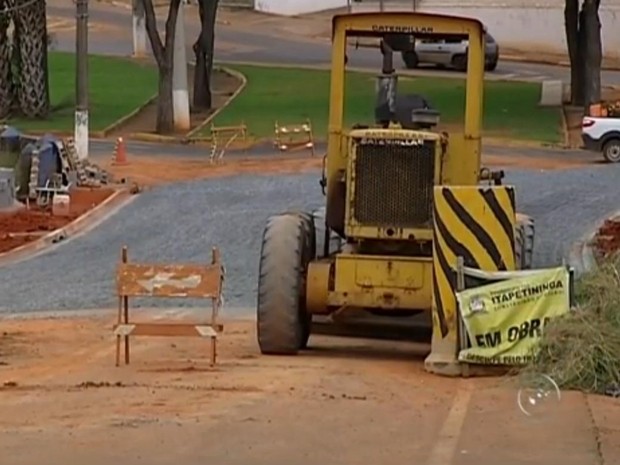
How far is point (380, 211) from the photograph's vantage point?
15000mm

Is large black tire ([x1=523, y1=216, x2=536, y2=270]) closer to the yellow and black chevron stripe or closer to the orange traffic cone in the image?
the yellow and black chevron stripe

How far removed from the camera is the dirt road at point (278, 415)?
10.1 metres

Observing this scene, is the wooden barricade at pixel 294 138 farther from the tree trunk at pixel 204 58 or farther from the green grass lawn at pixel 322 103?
the tree trunk at pixel 204 58

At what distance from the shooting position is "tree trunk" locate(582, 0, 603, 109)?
155 feet

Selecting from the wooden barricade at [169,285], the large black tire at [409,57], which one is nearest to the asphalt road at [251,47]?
the large black tire at [409,57]

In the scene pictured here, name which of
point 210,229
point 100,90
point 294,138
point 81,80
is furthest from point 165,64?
point 210,229

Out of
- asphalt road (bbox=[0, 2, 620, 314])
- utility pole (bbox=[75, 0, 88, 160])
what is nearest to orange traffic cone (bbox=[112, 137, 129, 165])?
utility pole (bbox=[75, 0, 88, 160])

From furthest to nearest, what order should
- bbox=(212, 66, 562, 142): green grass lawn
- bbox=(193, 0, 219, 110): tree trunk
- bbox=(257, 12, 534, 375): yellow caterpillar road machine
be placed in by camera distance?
1. bbox=(193, 0, 219, 110): tree trunk
2. bbox=(212, 66, 562, 142): green grass lawn
3. bbox=(257, 12, 534, 375): yellow caterpillar road machine

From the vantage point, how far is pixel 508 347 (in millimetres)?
13422

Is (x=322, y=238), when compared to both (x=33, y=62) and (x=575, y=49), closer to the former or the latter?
(x=33, y=62)

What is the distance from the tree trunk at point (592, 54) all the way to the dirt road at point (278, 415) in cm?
3273

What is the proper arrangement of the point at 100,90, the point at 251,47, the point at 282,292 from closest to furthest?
the point at 282,292, the point at 100,90, the point at 251,47

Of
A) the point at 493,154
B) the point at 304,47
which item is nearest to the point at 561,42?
the point at 304,47

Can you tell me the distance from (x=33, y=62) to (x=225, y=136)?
783 centimetres
